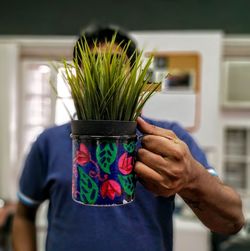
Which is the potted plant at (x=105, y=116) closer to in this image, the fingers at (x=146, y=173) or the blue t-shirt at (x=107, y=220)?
the fingers at (x=146, y=173)

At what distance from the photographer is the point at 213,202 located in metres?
0.75

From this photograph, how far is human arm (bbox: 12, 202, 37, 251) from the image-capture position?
1.14m

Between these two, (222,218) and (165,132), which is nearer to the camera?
(165,132)

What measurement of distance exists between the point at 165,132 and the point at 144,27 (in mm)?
2288

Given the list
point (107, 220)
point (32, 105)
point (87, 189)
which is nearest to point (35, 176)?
point (107, 220)

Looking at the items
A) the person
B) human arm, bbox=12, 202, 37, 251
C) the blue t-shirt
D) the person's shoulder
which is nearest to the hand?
the person

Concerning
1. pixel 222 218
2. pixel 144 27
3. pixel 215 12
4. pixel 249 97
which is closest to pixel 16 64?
pixel 144 27

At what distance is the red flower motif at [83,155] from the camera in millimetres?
593

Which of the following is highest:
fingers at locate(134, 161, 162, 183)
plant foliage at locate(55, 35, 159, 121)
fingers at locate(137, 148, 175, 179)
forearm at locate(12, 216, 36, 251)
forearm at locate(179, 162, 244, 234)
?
plant foliage at locate(55, 35, 159, 121)

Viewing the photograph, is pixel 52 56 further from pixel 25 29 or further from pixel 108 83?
pixel 108 83

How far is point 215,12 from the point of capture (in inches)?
108

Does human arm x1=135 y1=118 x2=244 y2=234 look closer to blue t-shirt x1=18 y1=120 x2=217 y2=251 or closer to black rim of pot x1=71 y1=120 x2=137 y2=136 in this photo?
black rim of pot x1=71 y1=120 x2=137 y2=136

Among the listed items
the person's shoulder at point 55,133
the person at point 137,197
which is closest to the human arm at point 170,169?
the person at point 137,197

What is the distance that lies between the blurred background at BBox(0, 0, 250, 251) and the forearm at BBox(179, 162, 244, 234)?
5.40 ft
